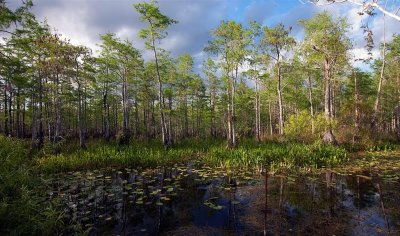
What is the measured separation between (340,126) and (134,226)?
837 inches

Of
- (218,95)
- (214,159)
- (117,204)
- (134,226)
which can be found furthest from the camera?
(218,95)

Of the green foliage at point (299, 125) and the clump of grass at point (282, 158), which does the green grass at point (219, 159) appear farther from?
the green foliage at point (299, 125)

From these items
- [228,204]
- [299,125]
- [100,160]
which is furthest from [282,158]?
[100,160]

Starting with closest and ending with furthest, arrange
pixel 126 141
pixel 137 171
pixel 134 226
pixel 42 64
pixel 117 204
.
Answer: pixel 134 226
pixel 117 204
pixel 137 171
pixel 42 64
pixel 126 141

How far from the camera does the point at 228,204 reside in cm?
845

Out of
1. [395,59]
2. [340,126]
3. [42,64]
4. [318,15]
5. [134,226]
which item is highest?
[318,15]

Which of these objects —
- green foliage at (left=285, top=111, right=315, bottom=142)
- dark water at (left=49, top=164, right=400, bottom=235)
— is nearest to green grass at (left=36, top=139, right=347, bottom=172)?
dark water at (left=49, top=164, right=400, bottom=235)

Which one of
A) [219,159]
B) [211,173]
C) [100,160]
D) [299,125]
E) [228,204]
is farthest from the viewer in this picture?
[299,125]

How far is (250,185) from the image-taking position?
1069 cm

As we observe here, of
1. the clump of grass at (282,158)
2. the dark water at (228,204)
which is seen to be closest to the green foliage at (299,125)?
the clump of grass at (282,158)

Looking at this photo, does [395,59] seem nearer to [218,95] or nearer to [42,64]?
[218,95]

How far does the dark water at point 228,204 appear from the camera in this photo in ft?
21.3

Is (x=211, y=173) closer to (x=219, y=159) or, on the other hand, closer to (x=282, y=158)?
(x=219, y=159)

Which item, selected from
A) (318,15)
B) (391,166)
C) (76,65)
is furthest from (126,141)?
(318,15)
